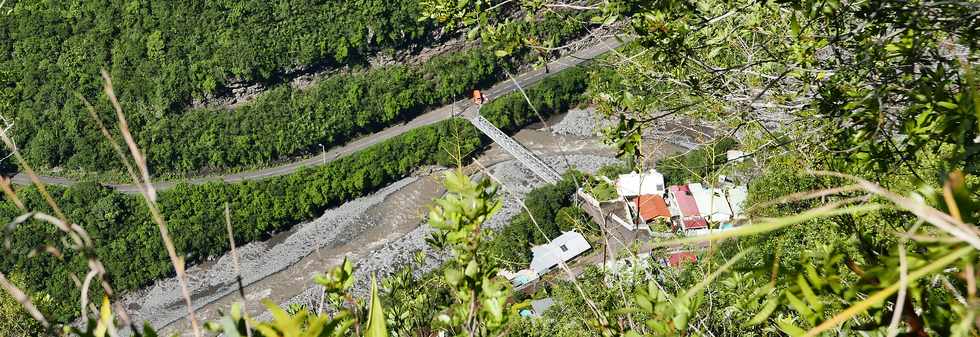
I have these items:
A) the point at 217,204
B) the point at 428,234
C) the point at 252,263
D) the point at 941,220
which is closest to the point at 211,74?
the point at 217,204

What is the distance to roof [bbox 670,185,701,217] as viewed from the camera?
18000 mm

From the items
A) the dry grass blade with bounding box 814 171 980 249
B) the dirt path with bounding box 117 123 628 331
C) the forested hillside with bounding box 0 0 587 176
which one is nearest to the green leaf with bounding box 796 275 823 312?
the dry grass blade with bounding box 814 171 980 249

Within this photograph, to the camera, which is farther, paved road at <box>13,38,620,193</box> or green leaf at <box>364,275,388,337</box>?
paved road at <box>13,38,620,193</box>

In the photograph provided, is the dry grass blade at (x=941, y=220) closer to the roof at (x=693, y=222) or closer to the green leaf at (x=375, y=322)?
the green leaf at (x=375, y=322)

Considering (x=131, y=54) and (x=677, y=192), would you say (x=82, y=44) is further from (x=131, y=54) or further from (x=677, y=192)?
(x=677, y=192)

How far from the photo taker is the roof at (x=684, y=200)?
1800 centimetres

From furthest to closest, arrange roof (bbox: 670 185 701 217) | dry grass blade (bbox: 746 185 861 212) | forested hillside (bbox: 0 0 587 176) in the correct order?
forested hillside (bbox: 0 0 587 176), roof (bbox: 670 185 701 217), dry grass blade (bbox: 746 185 861 212)

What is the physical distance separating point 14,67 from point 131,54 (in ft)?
13.8

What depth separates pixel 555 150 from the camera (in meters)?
23.8

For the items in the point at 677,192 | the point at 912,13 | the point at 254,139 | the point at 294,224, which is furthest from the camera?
the point at 254,139

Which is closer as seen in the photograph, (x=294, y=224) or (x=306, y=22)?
(x=294, y=224)

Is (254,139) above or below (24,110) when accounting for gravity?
below

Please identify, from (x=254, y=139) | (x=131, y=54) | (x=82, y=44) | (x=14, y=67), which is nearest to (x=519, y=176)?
(x=254, y=139)

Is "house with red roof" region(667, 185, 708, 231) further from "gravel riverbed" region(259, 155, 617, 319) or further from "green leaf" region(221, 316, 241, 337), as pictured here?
"green leaf" region(221, 316, 241, 337)
